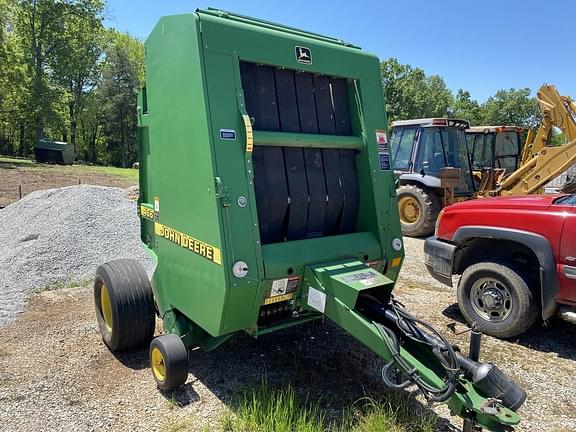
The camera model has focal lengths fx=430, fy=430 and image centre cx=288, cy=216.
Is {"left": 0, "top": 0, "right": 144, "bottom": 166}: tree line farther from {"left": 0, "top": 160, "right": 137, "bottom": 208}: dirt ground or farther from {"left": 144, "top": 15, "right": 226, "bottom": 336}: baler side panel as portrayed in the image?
{"left": 144, "top": 15, "right": 226, "bottom": 336}: baler side panel

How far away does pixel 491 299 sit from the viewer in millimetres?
4453

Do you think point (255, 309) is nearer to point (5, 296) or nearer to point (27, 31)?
point (5, 296)

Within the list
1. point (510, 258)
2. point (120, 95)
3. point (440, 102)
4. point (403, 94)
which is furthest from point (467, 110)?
point (510, 258)

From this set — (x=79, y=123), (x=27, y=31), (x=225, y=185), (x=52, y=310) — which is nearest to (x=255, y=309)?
(x=225, y=185)

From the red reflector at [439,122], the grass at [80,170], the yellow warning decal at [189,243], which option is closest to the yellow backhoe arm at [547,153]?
the red reflector at [439,122]

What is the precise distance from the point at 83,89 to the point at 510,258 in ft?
139

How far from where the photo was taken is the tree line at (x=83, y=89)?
1166 inches

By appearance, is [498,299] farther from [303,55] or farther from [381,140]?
[303,55]

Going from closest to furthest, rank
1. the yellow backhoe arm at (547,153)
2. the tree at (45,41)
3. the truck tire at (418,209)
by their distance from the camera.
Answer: the yellow backhoe arm at (547,153)
the truck tire at (418,209)
the tree at (45,41)

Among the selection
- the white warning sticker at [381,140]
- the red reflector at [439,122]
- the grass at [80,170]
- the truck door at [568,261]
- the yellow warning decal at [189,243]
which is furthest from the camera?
the grass at [80,170]

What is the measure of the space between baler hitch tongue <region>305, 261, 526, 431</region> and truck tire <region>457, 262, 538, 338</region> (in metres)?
1.89

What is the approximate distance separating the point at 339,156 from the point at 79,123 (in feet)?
150

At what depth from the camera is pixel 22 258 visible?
6.36 meters

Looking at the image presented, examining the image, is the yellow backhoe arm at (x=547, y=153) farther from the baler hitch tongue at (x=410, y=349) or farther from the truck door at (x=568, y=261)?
the baler hitch tongue at (x=410, y=349)
